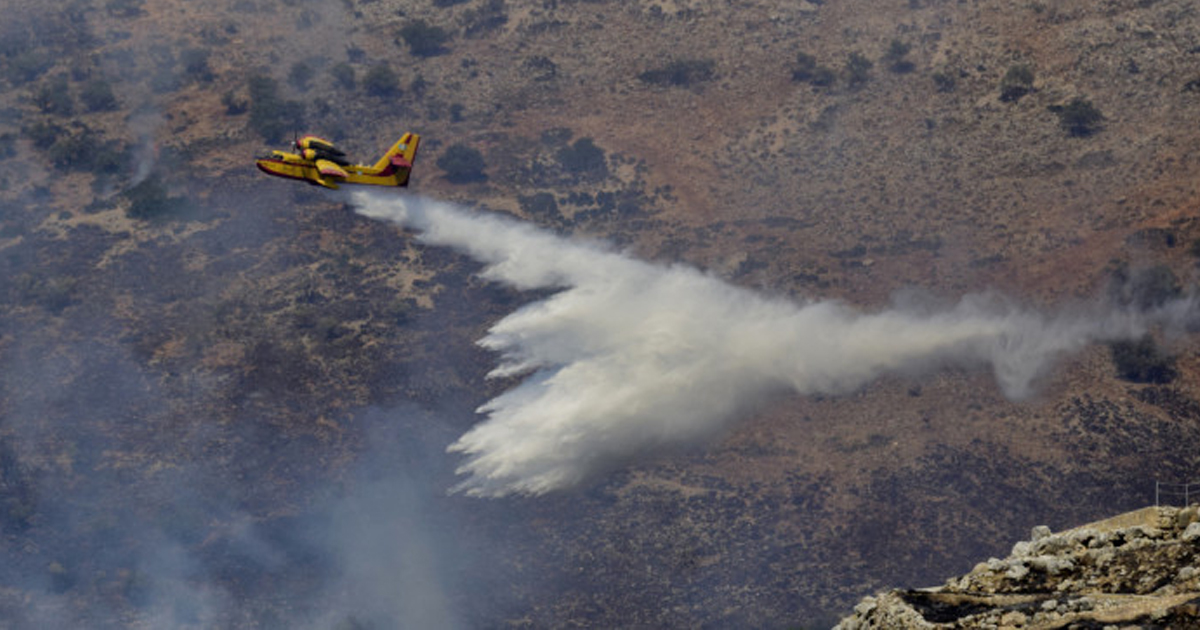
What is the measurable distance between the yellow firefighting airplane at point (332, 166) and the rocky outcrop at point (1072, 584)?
5565 cm

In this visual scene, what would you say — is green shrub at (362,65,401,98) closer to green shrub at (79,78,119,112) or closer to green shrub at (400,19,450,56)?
green shrub at (400,19,450,56)

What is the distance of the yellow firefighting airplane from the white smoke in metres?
16.9

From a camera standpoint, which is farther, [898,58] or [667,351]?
[898,58]

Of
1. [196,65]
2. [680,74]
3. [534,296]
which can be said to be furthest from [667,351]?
[196,65]

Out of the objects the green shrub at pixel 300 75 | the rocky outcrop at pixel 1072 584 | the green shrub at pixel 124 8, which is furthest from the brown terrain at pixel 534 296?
the rocky outcrop at pixel 1072 584

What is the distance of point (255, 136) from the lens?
405 ft

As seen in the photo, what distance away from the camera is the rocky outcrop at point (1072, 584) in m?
31.4

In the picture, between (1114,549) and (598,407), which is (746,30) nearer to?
(598,407)

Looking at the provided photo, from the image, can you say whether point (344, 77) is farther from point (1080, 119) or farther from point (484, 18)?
point (1080, 119)

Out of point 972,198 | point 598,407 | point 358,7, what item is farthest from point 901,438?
point 358,7

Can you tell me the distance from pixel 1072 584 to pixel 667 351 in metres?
63.5

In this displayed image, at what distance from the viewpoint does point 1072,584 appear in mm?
33562

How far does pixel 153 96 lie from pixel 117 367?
3781cm

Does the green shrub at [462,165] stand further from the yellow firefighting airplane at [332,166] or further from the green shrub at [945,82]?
the green shrub at [945,82]
